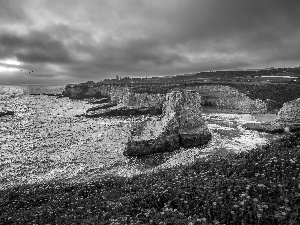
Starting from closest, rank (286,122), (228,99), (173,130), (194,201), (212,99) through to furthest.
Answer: (194,201)
(173,130)
(286,122)
(228,99)
(212,99)

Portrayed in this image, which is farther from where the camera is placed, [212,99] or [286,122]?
[212,99]

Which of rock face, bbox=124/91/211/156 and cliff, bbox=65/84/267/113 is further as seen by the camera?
cliff, bbox=65/84/267/113

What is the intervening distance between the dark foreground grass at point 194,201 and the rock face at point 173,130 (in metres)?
9.92

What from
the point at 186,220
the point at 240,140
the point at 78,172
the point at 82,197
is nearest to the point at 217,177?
the point at 186,220

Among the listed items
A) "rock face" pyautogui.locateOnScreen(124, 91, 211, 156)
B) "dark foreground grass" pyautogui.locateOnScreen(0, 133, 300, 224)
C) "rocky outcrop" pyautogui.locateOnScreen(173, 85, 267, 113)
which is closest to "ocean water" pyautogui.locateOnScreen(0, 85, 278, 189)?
"rock face" pyautogui.locateOnScreen(124, 91, 211, 156)

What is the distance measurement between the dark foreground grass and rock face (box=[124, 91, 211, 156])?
32.5 ft

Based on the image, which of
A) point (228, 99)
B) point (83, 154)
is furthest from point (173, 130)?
point (228, 99)

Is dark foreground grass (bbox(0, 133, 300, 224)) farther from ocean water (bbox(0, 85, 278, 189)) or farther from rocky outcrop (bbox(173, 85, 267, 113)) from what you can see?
rocky outcrop (bbox(173, 85, 267, 113))

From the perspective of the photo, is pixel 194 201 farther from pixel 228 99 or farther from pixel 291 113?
pixel 228 99

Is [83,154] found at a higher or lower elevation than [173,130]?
lower

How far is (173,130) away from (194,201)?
58.5ft

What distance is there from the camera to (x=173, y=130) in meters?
27.2

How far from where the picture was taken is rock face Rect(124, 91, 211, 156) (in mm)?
25531

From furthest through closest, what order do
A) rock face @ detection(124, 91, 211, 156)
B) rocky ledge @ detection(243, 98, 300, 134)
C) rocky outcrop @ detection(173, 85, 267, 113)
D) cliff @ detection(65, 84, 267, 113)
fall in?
cliff @ detection(65, 84, 267, 113)
rocky outcrop @ detection(173, 85, 267, 113)
rocky ledge @ detection(243, 98, 300, 134)
rock face @ detection(124, 91, 211, 156)
